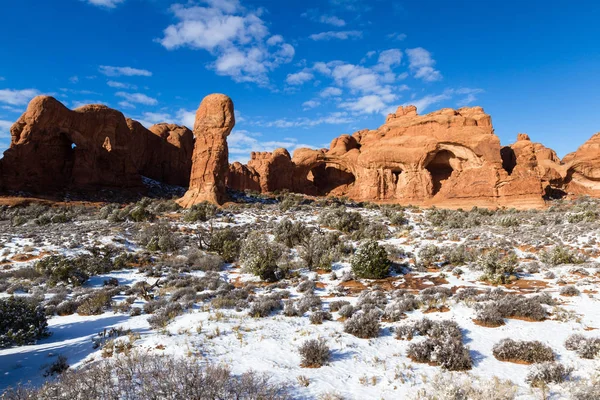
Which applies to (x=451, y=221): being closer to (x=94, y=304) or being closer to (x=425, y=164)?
(x=425, y=164)

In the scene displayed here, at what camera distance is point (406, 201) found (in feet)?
122

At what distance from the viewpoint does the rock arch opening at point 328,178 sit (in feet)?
157

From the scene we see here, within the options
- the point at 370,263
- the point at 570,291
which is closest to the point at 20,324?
the point at 370,263

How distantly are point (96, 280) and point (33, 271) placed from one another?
2.42 metres

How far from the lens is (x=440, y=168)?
1582 inches

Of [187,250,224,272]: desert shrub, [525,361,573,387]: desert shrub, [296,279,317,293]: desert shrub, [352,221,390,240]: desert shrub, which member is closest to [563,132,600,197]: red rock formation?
[352,221,390,240]: desert shrub

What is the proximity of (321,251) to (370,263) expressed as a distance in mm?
3315

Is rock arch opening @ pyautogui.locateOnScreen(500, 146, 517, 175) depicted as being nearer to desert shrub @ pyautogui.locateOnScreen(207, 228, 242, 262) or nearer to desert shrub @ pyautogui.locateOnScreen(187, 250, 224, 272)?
desert shrub @ pyautogui.locateOnScreen(207, 228, 242, 262)

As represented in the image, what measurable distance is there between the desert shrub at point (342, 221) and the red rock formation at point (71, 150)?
25.9m

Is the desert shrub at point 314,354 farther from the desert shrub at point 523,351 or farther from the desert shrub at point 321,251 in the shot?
the desert shrub at point 321,251

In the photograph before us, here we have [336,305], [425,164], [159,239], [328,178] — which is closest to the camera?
[336,305]

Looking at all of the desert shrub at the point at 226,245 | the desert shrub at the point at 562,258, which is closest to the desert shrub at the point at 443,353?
the desert shrub at the point at 562,258

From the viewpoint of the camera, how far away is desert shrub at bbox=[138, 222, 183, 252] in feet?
53.1

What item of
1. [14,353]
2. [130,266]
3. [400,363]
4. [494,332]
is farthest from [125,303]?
[494,332]
